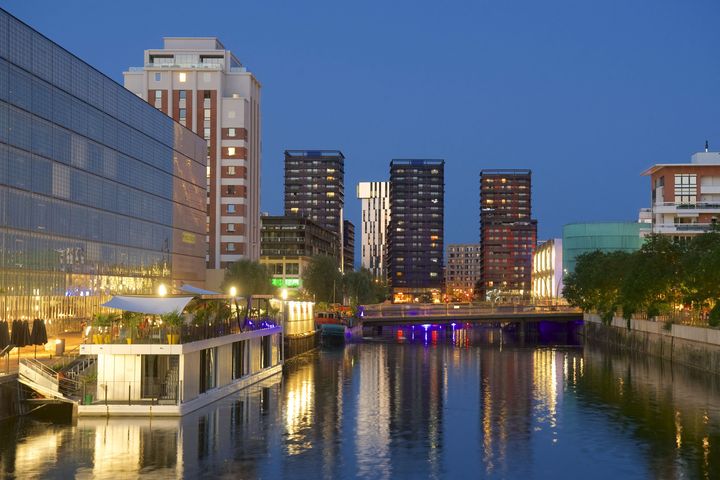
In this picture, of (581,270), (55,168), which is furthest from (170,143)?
(581,270)

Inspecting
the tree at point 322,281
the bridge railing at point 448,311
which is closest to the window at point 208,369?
the bridge railing at point 448,311

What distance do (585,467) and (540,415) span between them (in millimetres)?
15175

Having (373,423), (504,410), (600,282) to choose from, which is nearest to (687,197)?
(600,282)

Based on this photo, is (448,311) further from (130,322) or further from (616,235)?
(130,322)

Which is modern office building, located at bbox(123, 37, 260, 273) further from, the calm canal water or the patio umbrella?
the patio umbrella

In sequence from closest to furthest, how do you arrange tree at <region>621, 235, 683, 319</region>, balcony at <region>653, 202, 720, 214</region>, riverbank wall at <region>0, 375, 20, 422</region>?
riverbank wall at <region>0, 375, 20, 422</region>
tree at <region>621, 235, 683, 319</region>
balcony at <region>653, 202, 720, 214</region>

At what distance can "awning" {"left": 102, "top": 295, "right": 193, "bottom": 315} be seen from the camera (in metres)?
48.7

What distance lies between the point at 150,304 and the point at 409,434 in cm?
1540

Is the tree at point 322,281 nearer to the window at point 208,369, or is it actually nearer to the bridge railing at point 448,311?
the bridge railing at point 448,311

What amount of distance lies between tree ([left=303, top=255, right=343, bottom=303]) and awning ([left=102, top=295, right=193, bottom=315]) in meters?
118

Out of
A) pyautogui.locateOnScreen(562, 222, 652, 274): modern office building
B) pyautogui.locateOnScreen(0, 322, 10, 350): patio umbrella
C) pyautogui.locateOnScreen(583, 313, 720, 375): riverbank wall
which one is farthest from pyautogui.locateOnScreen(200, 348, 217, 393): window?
A: pyautogui.locateOnScreen(562, 222, 652, 274): modern office building

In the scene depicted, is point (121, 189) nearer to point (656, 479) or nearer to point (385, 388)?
point (385, 388)

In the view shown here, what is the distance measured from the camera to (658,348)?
95625 millimetres

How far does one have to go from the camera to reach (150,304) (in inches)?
1965
